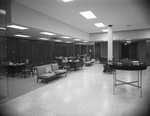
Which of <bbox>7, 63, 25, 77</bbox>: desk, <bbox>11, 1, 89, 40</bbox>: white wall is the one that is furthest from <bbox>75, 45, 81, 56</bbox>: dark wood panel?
<bbox>7, 63, 25, 77</bbox>: desk

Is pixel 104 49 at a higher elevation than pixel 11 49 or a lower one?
higher

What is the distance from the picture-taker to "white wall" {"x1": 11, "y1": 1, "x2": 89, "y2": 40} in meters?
4.34

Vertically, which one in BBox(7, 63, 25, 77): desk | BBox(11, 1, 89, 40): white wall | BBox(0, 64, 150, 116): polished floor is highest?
BBox(11, 1, 89, 40): white wall

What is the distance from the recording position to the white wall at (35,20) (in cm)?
434

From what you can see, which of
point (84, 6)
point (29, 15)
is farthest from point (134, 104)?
point (29, 15)

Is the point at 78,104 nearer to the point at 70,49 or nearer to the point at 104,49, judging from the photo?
the point at 104,49

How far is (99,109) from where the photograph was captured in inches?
123

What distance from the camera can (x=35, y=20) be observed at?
17.7ft

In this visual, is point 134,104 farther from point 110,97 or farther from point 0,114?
point 0,114

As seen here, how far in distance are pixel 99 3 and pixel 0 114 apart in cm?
511

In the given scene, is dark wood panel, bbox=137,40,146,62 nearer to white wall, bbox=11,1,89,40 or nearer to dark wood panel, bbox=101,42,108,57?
dark wood panel, bbox=101,42,108,57

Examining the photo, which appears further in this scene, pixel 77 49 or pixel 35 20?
pixel 77 49

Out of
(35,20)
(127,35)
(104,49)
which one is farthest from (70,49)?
(35,20)

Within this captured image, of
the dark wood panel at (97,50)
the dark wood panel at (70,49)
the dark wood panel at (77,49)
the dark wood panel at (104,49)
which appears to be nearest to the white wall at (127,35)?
the dark wood panel at (104,49)
